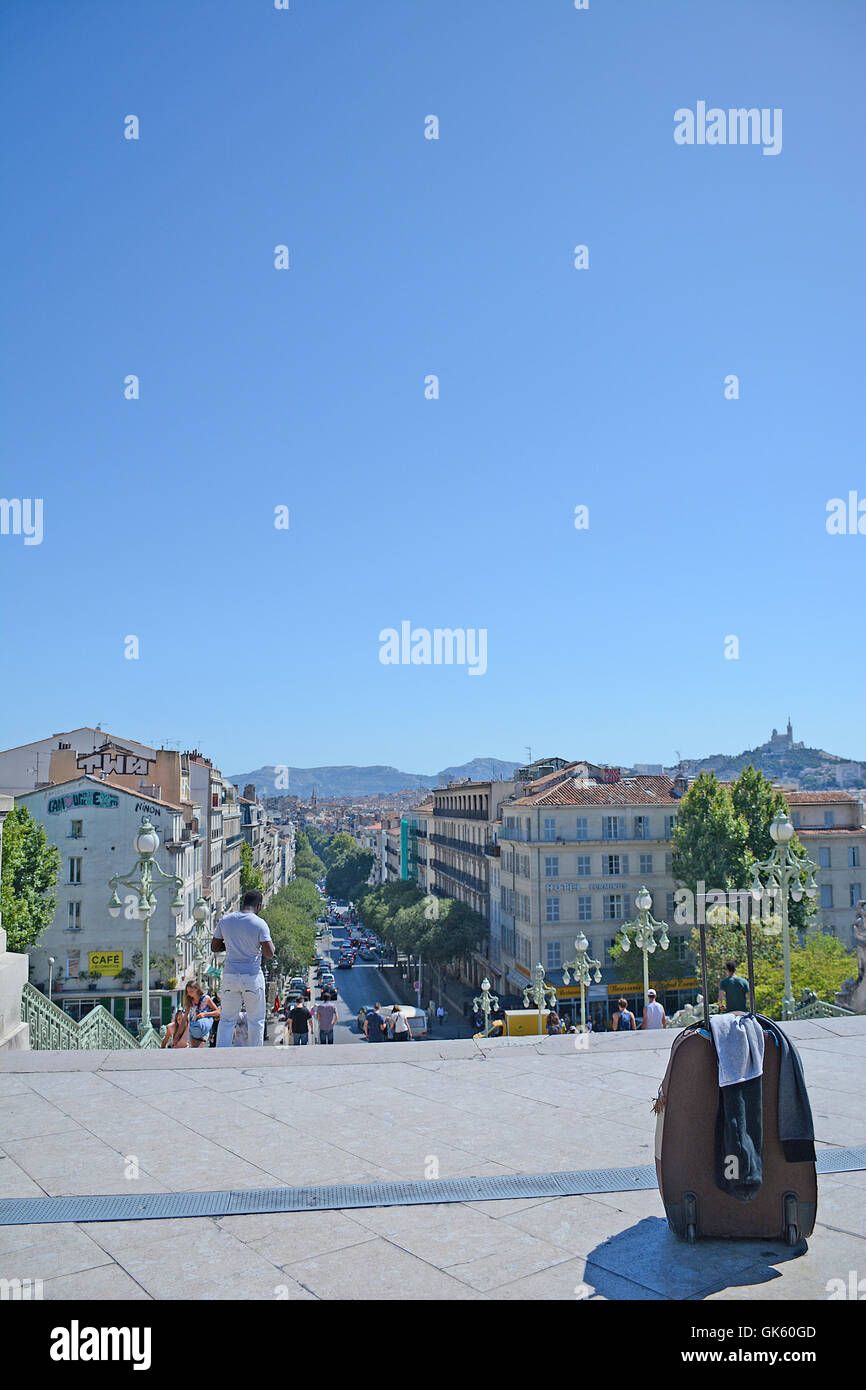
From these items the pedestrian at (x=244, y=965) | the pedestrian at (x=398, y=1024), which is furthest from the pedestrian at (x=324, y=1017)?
the pedestrian at (x=244, y=965)

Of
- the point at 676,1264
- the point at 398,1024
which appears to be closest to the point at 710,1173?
the point at 676,1264

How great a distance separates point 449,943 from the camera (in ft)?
180

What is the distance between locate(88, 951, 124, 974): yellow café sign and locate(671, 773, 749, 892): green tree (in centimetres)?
2416

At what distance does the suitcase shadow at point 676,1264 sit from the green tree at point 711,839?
38.7 m

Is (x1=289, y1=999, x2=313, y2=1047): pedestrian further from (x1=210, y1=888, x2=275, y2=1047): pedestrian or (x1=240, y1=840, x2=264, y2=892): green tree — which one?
(x1=240, y1=840, x2=264, y2=892): green tree

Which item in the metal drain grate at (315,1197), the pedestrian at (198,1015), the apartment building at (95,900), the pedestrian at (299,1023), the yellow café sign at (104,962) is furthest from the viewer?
the yellow café sign at (104,962)

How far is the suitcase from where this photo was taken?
418 cm

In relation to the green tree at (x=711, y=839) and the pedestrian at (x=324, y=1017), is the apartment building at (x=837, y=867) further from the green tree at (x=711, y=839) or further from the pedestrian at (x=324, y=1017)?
the pedestrian at (x=324, y=1017)

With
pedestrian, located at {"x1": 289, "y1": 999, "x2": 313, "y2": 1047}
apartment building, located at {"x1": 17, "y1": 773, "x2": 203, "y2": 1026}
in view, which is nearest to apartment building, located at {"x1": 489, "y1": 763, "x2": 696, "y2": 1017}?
apartment building, located at {"x1": 17, "y1": 773, "x2": 203, "y2": 1026}

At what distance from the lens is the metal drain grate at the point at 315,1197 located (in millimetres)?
4535

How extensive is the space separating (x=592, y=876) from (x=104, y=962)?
2167 cm

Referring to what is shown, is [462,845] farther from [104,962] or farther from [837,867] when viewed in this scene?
[104,962]

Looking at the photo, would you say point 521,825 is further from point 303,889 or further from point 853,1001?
point 303,889
